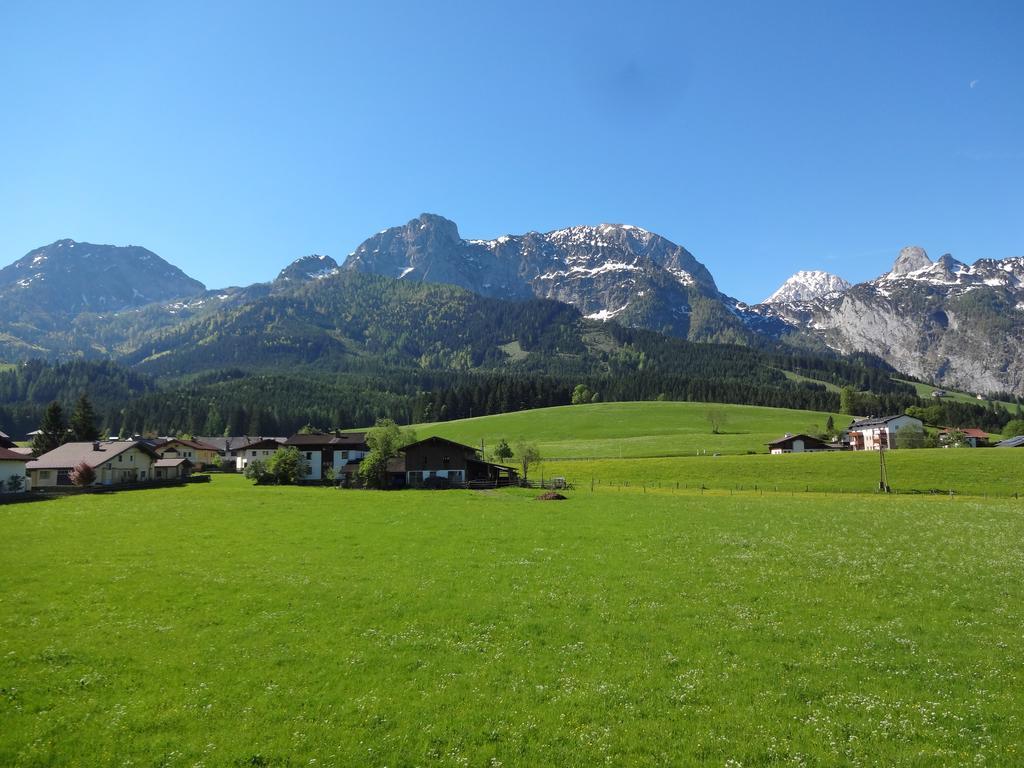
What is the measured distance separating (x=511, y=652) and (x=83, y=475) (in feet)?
310

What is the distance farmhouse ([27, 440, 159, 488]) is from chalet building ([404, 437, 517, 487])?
4876 cm

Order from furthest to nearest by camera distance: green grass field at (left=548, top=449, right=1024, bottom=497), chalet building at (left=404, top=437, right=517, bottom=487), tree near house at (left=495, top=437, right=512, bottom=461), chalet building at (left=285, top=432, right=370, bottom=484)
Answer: tree near house at (left=495, top=437, right=512, bottom=461) → chalet building at (left=285, top=432, right=370, bottom=484) → chalet building at (left=404, top=437, right=517, bottom=487) → green grass field at (left=548, top=449, right=1024, bottom=497)

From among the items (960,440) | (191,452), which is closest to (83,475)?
(191,452)

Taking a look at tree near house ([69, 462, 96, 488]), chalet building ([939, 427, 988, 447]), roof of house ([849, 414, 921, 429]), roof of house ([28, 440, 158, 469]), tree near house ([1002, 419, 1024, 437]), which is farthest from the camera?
tree near house ([1002, 419, 1024, 437])

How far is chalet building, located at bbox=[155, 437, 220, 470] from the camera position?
415 ft

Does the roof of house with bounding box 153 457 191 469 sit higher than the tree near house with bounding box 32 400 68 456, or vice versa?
the tree near house with bounding box 32 400 68 456

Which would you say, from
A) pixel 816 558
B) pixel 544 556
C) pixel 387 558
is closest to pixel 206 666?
pixel 387 558

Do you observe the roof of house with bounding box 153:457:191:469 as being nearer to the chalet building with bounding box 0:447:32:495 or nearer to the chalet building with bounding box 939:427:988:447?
the chalet building with bounding box 0:447:32:495

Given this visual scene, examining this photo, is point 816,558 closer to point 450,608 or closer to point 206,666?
point 450,608

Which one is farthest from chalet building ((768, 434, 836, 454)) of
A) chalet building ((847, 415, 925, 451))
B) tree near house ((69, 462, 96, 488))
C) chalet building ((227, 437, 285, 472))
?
tree near house ((69, 462, 96, 488))

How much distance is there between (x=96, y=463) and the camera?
8931cm

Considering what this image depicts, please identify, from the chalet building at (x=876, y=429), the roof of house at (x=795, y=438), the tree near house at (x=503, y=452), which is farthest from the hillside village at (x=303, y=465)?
the roof of house at (x=795, y=438)

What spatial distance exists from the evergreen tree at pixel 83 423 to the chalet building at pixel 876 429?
178190 mm

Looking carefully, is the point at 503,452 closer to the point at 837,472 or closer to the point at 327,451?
the point at 327,451
